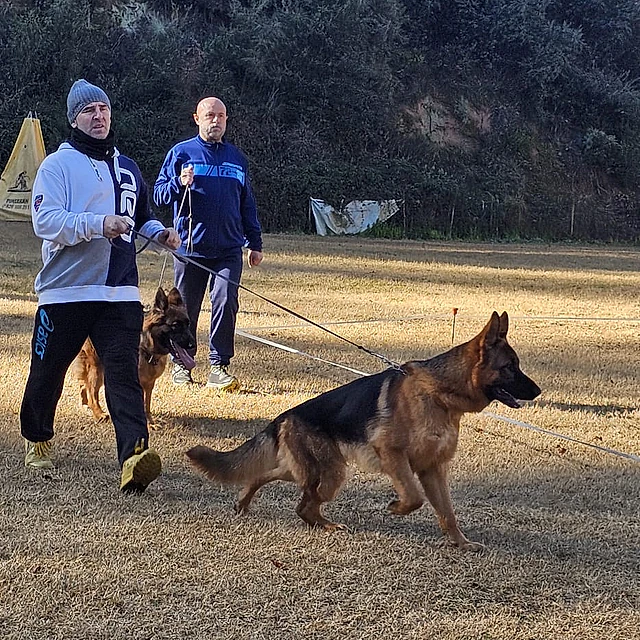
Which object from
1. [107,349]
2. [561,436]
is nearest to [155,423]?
[107,349]

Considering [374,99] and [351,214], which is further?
[374,99]

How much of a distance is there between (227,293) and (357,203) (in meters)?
25.1

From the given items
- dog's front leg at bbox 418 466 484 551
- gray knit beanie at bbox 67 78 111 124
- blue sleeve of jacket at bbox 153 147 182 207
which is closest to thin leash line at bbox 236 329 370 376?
blue sleeve of jacket at bbox 153 147 182 207

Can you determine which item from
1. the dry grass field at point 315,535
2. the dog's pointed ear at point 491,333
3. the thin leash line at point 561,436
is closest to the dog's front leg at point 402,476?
the dry grass field at point 315,535

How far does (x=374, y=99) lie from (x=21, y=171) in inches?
589

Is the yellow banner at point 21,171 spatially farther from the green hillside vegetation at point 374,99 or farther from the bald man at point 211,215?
the bald man at point 211,215

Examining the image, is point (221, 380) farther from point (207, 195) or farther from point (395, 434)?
point (395, 434)

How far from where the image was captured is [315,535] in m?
4.36

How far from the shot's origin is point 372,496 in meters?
5.05

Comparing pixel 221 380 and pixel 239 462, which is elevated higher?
pixel 239 462

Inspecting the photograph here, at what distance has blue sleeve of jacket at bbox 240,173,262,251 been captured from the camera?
7.45 m

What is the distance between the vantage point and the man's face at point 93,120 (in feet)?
15.7

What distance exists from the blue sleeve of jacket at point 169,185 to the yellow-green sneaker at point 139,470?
297cm

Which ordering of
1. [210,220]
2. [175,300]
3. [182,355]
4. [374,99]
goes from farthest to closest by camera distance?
[374,99] < [210,220] < [175,300] < [182,355]
